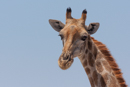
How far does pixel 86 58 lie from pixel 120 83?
181 cm

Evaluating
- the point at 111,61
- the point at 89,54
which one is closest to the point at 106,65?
the point at 111,61

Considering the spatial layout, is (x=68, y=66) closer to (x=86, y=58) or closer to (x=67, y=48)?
(x=67, y=48)

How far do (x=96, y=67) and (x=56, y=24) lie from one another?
9.45 feet

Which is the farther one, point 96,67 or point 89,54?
point 89,54

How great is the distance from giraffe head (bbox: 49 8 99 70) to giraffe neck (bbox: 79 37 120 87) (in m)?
0.44

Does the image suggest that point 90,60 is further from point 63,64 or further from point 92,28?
point 63,64

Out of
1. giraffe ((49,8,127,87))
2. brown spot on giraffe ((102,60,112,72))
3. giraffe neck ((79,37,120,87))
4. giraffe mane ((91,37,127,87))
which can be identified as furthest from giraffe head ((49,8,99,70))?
brown spot on giraffe ((102,60,112,72))

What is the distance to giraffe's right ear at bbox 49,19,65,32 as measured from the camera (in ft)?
47.6

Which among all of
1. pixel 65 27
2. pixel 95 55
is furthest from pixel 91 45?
pixel 65 27

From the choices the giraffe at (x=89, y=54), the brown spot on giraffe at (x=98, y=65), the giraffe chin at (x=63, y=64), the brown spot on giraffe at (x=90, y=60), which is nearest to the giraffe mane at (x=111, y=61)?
the giraffe at (x=89, y=54)

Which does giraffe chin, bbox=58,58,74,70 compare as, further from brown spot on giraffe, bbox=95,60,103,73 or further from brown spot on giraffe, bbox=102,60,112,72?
brown spot on giraffe, bbox=102,60,112,72

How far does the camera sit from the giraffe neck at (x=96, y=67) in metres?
13.1

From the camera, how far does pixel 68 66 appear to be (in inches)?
481

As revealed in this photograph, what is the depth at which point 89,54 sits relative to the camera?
1370cm
